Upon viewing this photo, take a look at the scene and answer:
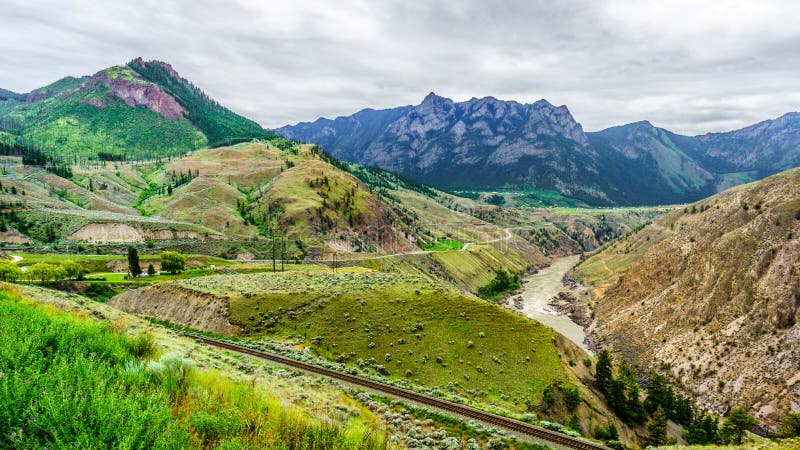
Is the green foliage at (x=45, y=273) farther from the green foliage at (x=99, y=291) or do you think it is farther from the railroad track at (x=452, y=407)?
the railroad track at (x=452, y=407)

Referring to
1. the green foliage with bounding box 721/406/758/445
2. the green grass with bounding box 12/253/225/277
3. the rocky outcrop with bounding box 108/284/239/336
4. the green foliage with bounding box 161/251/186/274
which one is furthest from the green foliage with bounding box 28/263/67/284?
the green foliage with bounding box 721/406/758/445

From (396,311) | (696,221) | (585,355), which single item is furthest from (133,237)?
(696,221)

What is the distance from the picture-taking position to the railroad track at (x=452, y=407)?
89.1 ft

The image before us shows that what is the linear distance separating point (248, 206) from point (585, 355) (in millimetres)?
152483

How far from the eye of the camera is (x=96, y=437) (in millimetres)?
8164

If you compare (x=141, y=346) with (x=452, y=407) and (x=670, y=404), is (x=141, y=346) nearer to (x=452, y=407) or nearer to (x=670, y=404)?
(x=452, y=407)

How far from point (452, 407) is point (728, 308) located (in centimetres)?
6661

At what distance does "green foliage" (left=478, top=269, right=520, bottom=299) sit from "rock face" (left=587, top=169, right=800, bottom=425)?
147 ft

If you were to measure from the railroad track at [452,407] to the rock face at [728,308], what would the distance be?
4521 cm

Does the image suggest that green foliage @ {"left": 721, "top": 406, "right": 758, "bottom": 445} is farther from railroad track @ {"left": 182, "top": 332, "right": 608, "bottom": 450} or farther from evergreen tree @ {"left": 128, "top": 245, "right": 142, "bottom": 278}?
evergreen tree @ {"left": 128, "top": 245, "right": 142, "bottom": 278}

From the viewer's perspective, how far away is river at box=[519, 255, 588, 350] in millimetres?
102312

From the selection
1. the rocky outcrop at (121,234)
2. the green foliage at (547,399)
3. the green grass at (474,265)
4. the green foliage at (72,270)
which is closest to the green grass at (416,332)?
the green foliage at (547,399)

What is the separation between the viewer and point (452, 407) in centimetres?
2928

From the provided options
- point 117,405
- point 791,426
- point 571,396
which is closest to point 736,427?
point 791,426
